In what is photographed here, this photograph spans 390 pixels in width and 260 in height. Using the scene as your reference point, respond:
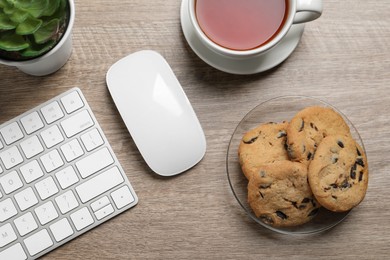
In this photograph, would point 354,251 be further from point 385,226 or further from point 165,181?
point 165,181

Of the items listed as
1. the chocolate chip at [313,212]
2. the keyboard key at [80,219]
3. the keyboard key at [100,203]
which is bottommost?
the chocolate chip at [313,212]

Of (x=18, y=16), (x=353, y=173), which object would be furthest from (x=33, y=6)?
(x=353, y=173)

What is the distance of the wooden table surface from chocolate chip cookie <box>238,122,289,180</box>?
46 millimetres

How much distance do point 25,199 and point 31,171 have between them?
0.04 m

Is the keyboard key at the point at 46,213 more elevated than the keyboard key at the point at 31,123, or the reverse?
the keyboard key at the point at 31,123

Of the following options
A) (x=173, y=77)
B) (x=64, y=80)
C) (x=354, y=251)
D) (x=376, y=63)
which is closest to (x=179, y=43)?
(x=173, y=77)

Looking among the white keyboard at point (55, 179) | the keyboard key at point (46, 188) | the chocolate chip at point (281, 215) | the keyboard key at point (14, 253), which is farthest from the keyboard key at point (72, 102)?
the chocolate chip at point (281, 215)

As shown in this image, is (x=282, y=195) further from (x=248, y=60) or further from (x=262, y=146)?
(x=248, y=60)

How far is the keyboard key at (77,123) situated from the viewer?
868mm

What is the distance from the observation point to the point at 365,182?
2.76ft

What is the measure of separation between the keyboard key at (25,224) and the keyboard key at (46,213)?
1 cm

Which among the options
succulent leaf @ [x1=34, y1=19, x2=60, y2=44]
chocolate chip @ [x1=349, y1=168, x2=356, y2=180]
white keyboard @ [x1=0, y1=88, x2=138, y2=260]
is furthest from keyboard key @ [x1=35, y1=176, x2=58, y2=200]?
chocolate chip @ [x1=349, y1=168, x2=356, y2=180]

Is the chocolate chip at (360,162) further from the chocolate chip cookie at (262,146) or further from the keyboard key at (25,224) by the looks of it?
the keyboard key at (25,224)

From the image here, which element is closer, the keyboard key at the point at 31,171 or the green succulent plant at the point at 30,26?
the green succulent plant at the point at 30,26
